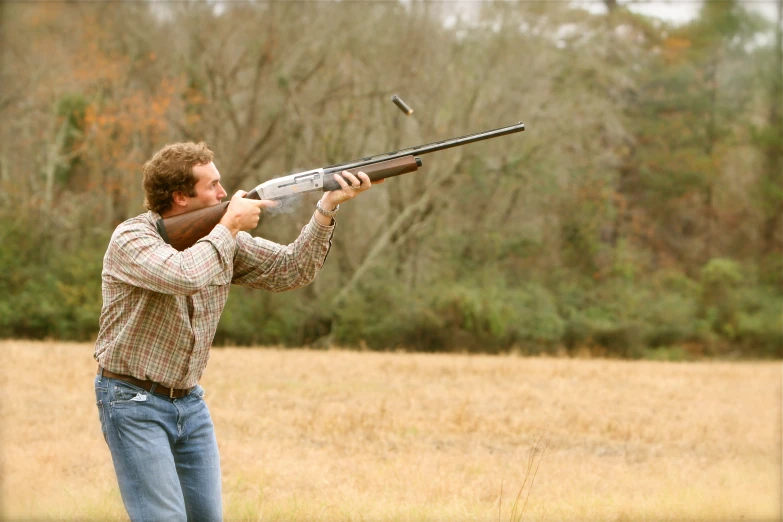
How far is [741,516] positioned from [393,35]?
22.5 meters

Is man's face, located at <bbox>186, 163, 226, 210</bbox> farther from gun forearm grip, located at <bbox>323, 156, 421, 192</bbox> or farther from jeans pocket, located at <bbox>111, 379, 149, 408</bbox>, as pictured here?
jeans pocket, located at <bbox>111, 379, 149, 408</bbox>

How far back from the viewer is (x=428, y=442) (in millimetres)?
10000

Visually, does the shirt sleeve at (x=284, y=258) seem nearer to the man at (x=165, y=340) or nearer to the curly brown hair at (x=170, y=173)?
the man at (x=165, y=340)

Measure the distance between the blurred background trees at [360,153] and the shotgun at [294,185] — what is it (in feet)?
64.1

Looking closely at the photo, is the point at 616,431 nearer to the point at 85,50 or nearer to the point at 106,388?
the point at 106,388

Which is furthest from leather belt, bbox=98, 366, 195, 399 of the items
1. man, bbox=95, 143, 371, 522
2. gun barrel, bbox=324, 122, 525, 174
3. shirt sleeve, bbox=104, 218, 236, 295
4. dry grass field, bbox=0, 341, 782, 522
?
dry grass field, bbox=0, 341, 782, 522

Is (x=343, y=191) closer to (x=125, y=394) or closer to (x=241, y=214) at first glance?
(x=241, y=214)

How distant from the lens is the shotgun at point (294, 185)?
171 inches

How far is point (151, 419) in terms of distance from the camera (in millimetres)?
4066

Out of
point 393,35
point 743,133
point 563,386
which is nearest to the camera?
point 563,386

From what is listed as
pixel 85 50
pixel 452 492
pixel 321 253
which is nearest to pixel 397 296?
pixel 85 50

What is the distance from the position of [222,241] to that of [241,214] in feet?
0.89

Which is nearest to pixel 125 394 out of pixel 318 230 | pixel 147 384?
pixel 147 384

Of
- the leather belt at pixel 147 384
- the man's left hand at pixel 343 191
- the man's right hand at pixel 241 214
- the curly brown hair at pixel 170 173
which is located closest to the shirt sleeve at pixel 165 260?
the man's right hand at pixel 241 214
